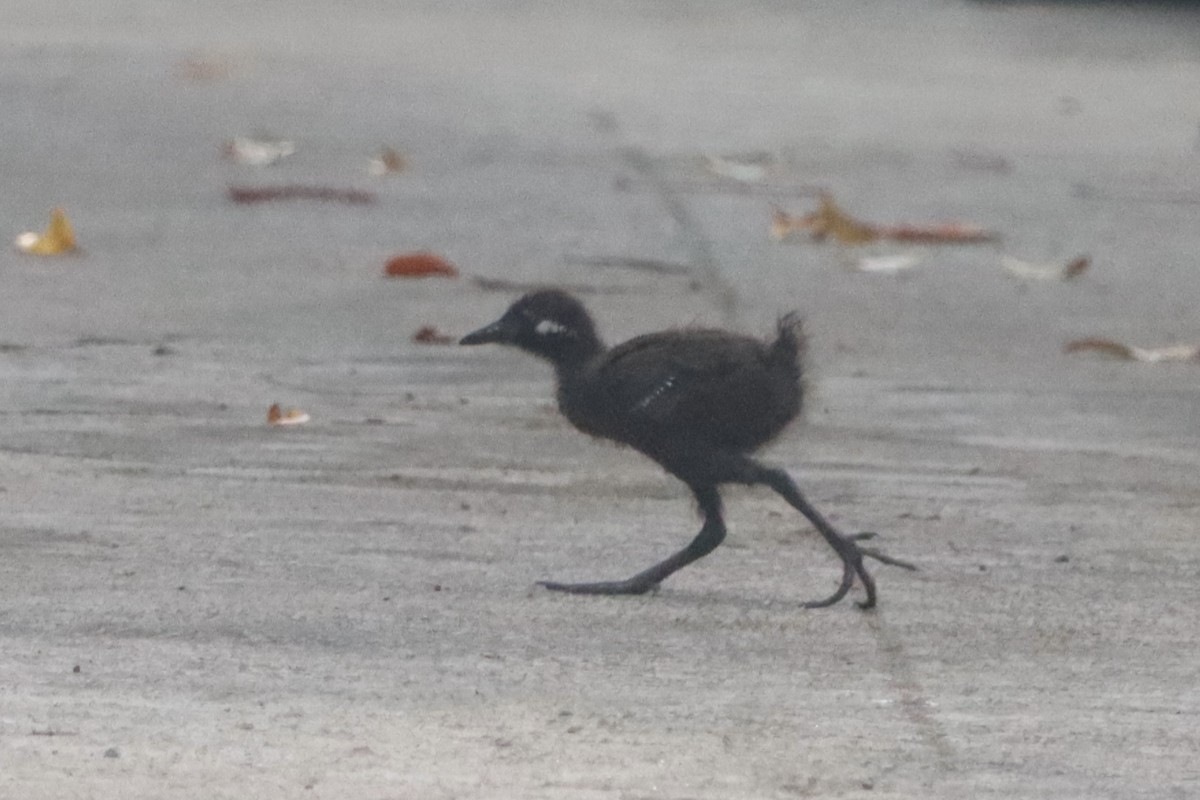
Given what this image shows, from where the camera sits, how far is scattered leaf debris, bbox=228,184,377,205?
38.3ft

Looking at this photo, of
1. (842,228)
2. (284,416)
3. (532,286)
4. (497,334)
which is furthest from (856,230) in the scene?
(497,334)

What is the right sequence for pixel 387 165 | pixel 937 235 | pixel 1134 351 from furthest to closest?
1. pixel 387 165
2. pixel 937 235
3. pixel 1134 351

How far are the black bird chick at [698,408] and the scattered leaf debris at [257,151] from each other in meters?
7.37

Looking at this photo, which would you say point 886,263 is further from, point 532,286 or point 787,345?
point 787,345

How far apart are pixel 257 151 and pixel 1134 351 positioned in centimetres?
570

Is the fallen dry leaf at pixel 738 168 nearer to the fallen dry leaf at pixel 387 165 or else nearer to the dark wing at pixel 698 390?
the fallen dry leaf at pixel 387 165

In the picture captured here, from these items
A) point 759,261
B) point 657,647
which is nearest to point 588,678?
point 657,647

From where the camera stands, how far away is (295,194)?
39.2 feet

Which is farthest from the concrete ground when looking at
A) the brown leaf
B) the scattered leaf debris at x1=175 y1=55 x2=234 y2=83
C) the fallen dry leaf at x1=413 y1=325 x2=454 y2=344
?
the scattered leaf debris at x1=175 y1=55 x2=234 y2=83

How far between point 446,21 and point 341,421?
46.1 ft

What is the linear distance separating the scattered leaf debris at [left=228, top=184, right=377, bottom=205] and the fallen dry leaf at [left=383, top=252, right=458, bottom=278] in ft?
6.20

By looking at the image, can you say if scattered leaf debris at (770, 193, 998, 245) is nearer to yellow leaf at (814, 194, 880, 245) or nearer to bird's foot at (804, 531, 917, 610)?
yellow leaf at (814, 194, 880, 245)

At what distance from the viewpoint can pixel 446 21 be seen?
21094 millimetres

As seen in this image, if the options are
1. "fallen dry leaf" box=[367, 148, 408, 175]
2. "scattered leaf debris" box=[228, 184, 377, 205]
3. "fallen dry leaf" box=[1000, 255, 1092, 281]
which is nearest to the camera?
"fallen dry leaf" box=[1000, 255, 1092, 281]
